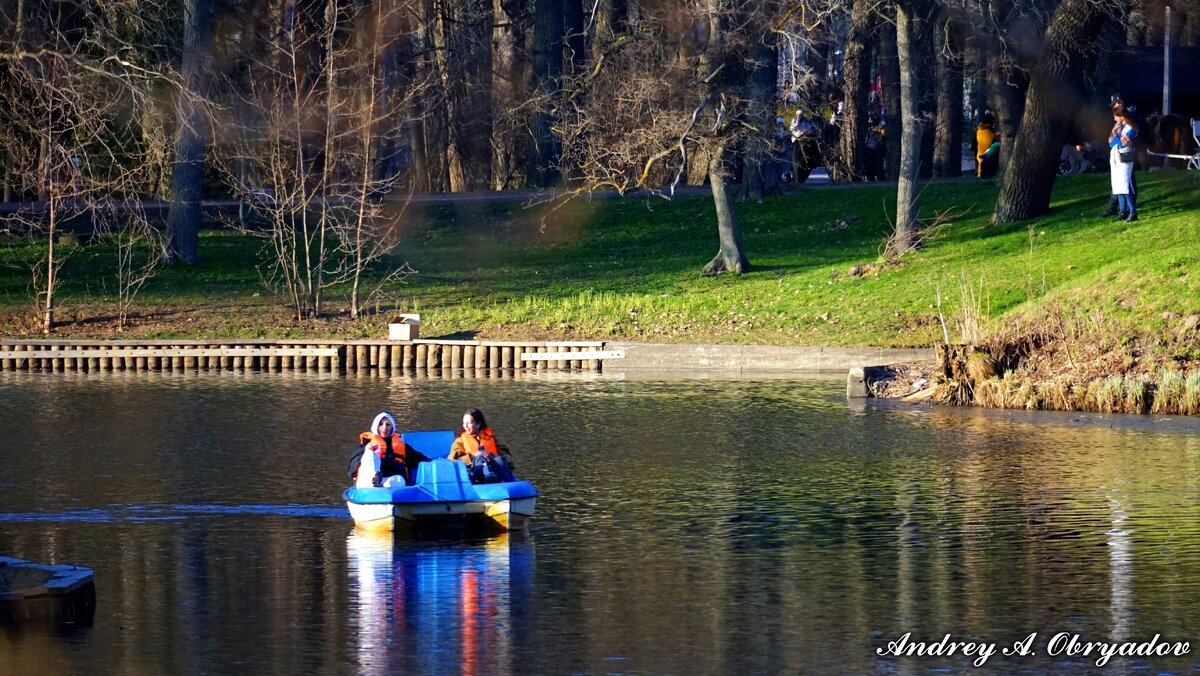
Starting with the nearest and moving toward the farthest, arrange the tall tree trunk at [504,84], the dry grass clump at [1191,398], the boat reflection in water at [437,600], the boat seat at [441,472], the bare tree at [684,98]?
the boat reflection in water at [437,600] < the boat seat at [441,472] < the dry grass clump at [1191,398] < the bare tree at [684,98] < the tall tree trunk at [504,84]

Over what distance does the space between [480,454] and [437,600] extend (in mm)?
3538

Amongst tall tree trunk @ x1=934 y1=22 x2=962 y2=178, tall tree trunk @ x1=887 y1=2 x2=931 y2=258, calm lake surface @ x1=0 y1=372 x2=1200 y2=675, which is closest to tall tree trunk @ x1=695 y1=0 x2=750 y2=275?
tall tree trunk @ x1=887 y1=2 x2=931 y2=258

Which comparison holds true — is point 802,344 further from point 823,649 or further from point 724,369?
point 823,649

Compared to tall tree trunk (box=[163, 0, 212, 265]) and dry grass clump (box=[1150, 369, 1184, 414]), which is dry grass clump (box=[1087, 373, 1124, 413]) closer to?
dry grass clump (box=[1150, 369, 1184, 414])

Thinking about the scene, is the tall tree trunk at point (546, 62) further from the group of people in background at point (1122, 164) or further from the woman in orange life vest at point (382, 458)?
the woman in orange life vest at point (382, 458)

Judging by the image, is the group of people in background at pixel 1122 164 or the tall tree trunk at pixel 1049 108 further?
the tall tree trunk at pixel 1049 108

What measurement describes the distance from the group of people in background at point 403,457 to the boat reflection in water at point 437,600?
72 centimetres

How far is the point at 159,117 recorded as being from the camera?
37938mm

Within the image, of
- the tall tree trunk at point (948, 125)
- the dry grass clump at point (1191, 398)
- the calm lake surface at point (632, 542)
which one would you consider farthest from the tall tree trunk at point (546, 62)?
the dry grass clump at point (1191, 398)

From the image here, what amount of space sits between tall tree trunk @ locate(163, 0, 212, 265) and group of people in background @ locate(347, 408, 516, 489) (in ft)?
70.8

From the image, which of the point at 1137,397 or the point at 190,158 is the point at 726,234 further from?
the point at 1137,397

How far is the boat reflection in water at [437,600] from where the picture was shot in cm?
1229

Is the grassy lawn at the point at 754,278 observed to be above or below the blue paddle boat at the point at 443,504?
above

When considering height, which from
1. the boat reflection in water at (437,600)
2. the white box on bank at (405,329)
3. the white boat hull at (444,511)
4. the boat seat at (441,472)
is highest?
the white box on bank at (405,329)
